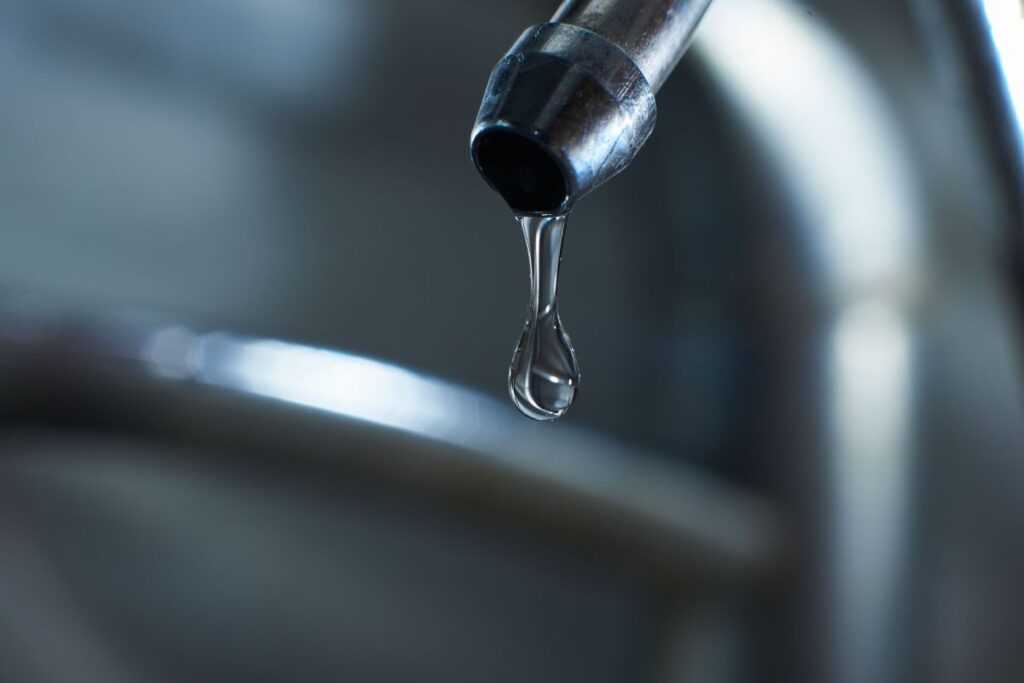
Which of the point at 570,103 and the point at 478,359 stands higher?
the point at 478,359

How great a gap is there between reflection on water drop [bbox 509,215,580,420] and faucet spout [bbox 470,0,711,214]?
0.15 feet

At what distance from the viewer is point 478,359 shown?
58cm

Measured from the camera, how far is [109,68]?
1.74 ft

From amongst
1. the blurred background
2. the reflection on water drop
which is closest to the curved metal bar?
the blurred background

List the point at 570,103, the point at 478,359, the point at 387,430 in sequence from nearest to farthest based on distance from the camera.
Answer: the point at 570,103 < the point at 387,430 < the point at 478,359

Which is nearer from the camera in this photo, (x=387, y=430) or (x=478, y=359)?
(x=387, y=430)

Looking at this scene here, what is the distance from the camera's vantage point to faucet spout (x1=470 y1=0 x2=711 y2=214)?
0.40 feet

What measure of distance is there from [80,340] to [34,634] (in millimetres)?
282

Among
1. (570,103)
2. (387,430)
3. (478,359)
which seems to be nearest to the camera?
(570,103)

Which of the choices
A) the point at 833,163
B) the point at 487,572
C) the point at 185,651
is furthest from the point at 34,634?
the point at 833,163

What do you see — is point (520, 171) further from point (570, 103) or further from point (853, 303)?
point (853, 303)

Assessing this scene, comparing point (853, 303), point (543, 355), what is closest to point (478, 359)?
point (853, 303)

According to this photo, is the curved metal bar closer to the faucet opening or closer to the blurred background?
the blurred background

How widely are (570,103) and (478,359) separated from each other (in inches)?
18.2
